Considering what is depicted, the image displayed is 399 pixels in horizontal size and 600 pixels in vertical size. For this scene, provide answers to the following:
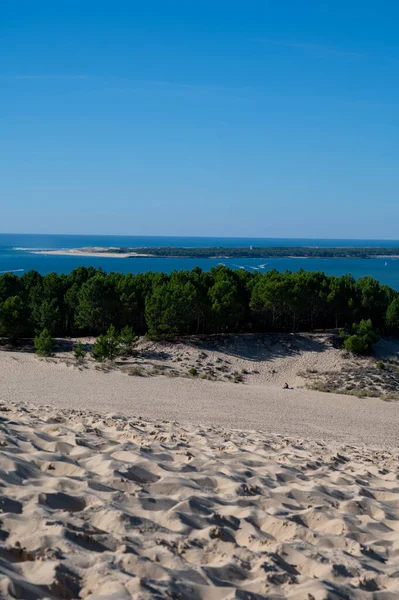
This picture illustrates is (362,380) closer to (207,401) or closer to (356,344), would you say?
(356,344)

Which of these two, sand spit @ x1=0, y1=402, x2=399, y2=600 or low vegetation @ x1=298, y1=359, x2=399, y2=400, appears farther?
low vegetation @ x1=298, y1=359, x2=399, y2=400

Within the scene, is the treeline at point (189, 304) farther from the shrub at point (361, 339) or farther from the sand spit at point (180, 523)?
the sand spit at point (180, 523)

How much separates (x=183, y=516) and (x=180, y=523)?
16 centimetres

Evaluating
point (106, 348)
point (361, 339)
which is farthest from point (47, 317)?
point (361, 339)

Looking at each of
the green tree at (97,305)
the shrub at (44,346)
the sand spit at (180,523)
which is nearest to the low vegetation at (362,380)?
the green tree at (97,305)

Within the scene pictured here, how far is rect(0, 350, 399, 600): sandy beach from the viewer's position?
4664mm

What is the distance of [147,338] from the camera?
123 ft

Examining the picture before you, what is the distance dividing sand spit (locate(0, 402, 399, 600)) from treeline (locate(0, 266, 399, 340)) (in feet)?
95.1

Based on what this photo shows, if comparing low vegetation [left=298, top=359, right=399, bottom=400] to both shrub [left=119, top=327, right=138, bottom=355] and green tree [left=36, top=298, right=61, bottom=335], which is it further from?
green tree [left=36, top=298, right=61, bottom=335]

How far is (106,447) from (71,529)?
266 centimetres

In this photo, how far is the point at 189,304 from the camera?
37.2 m

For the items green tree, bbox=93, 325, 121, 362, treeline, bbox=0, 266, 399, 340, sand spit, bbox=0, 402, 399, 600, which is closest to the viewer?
sand spit, bbox=0, 402, 399, 600

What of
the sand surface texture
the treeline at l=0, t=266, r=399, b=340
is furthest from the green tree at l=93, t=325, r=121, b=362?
the treeline at l=0, t=266, r=399, b=340

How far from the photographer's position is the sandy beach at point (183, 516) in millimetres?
4664
